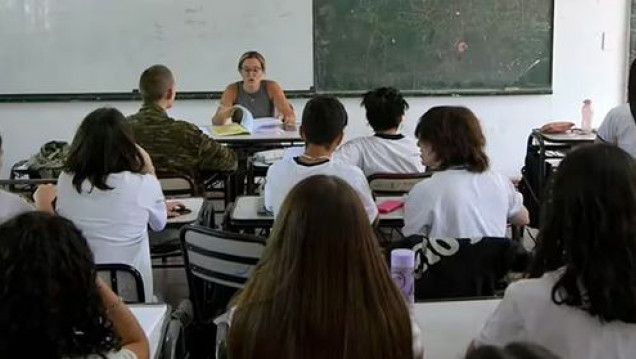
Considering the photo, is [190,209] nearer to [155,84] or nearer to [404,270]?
[155,84]

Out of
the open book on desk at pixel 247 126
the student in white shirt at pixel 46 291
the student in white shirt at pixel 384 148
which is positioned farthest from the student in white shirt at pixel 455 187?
the open book on desk at pixel 247 126

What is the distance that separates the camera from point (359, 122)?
22.6 ft

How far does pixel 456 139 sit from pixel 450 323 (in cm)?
86

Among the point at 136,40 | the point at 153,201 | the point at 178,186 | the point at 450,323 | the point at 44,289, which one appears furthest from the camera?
the point at 136,40

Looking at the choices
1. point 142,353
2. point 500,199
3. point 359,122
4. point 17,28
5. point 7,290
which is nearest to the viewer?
point 7,290

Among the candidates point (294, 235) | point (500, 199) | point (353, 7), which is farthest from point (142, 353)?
point (353, 7)

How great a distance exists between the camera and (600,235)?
65.8 inches

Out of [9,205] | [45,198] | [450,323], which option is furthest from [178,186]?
[450,323]

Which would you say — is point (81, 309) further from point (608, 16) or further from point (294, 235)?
point (608, 16)

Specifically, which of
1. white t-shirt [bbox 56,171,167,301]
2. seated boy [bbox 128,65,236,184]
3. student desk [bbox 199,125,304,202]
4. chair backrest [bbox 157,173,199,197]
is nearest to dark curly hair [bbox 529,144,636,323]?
white t-shirt [bbox 56,171,167,301]

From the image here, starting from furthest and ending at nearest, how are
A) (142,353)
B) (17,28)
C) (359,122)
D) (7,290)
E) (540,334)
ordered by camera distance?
(359,122) → (17,28) → (142,353) → (540,334) → (7,290)

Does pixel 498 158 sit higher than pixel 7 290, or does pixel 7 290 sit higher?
pixel 7 290

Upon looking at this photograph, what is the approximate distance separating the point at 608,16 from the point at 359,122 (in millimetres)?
2265

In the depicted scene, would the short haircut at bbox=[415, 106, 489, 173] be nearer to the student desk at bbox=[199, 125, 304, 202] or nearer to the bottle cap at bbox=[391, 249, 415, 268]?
the bottle cap at bbox=[391, 249, 415, 268]
